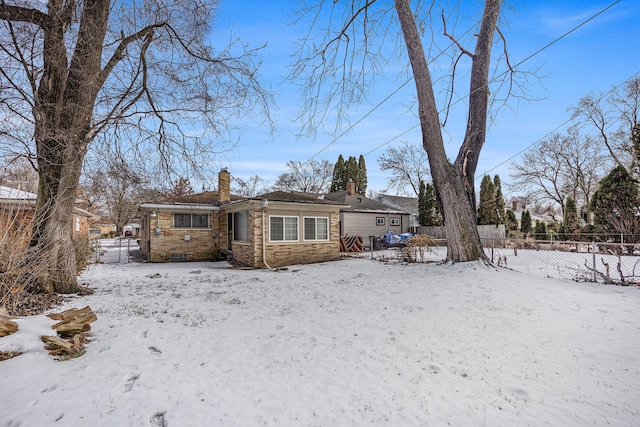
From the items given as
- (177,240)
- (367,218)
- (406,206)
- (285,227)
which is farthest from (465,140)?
(406,206)

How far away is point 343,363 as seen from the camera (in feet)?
11.0

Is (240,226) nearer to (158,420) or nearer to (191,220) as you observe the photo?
(191,220)

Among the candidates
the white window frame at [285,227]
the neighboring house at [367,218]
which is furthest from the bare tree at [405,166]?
the white window frame at [285,227]

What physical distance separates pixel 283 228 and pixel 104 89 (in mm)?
6844

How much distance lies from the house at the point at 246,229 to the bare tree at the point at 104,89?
12.6ft

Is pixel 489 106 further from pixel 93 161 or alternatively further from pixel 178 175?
pixel 93 161

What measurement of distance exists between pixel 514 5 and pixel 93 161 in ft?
35.5

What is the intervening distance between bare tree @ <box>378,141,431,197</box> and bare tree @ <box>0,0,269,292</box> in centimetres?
2614

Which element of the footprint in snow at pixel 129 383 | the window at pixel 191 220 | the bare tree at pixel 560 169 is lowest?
the footprint in snow at pixel 129 383

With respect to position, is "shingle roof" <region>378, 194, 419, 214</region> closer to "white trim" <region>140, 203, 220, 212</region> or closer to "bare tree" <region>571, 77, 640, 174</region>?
"bare tree" <region>571, 77, 640, 174</region>

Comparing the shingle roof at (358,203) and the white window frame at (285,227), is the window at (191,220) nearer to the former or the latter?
the white window frame at (285,227)

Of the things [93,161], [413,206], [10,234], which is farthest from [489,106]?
[413,206]

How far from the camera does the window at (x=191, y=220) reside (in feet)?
43.1

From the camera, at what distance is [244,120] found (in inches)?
263
